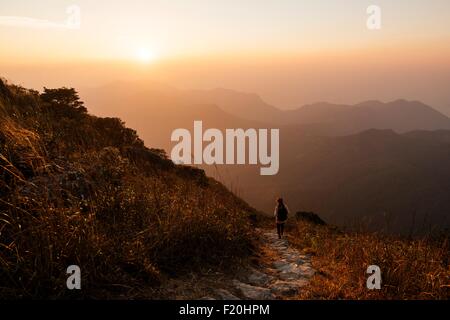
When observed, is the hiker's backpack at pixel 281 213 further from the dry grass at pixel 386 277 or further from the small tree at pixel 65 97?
the small tree at pixel 65 97

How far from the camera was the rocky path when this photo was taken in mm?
5777

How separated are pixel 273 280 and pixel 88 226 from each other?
3604mm

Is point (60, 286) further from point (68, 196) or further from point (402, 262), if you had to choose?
point (402, 262)

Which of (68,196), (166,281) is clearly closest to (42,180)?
(68,196)

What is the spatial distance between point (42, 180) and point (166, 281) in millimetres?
2560

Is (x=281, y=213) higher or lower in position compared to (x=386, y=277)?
higher

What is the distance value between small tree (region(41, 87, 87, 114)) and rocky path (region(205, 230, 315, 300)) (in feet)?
65.7

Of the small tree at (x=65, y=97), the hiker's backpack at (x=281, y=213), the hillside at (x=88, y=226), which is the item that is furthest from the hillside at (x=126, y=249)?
the small tree at (x=65, y=97)

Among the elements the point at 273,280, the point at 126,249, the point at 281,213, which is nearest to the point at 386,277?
the point at 273,280

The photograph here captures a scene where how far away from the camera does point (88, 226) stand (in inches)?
209

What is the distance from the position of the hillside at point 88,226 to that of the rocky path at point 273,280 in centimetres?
66

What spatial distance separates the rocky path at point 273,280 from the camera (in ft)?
19.0

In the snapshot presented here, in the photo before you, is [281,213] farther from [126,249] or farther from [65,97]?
[65,97]

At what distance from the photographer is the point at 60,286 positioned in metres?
4.46
